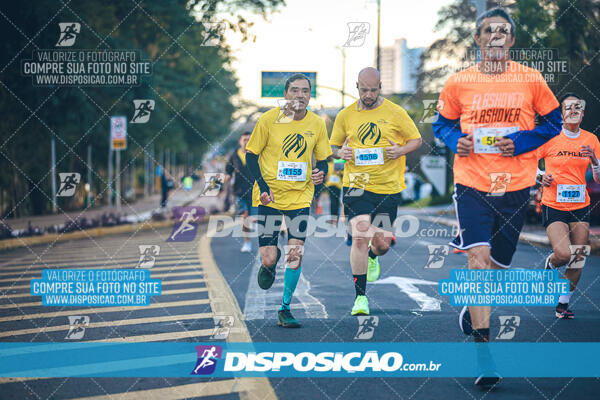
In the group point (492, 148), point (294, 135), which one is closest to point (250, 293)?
point (294, 135)

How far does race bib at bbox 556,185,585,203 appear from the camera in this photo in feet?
22.7

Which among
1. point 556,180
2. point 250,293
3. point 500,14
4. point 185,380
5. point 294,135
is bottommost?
point 250,293

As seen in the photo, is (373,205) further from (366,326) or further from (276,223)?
(366,326)

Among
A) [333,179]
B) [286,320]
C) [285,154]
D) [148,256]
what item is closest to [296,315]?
[286,320]

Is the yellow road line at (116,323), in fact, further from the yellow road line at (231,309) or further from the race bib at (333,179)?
the race bib at (333,179)

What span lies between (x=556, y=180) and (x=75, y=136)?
842 inches

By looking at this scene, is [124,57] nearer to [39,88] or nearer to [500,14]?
[39,88]

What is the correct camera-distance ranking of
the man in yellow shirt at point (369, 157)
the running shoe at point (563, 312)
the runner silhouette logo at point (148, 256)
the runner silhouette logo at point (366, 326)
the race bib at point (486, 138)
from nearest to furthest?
the race bib at point (486, 138)
the runner silhouette logo at point (366, 326)
the running shoe at point (563, 312)
the man in yellow shirt at point (369, 157)
the runner silhouette logo at point (148, 256)

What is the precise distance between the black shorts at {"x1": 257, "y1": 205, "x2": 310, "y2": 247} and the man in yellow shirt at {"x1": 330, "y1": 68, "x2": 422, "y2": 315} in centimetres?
61

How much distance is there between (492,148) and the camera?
4781 millimetres

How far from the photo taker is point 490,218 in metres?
4.82

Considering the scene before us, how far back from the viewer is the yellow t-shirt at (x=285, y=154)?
21.5 feet

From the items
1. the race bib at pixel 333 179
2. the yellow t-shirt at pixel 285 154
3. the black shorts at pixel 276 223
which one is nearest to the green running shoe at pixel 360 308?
the black shorts at pixel 276 223

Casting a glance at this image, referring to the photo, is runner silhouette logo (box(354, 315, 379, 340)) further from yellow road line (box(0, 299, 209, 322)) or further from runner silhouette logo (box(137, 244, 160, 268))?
runner silhouette logo (box(137, 244, 160, 268))
